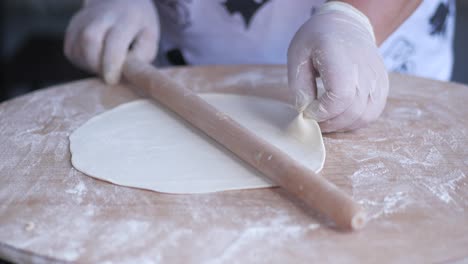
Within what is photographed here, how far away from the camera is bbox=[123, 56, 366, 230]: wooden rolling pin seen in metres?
0.85

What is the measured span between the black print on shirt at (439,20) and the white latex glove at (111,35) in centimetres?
88

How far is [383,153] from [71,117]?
776 millimetres

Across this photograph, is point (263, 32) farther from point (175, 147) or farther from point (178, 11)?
point (175, 147)

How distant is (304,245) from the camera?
82cm

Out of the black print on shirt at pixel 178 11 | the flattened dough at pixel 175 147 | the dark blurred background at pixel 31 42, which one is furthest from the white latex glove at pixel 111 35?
the dark blurred background at pixel 31 42

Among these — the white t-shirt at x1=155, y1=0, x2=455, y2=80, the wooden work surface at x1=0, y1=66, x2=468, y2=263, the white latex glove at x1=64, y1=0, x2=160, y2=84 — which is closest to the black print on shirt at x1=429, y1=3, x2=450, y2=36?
the white t-shirt at x1=155, y1=0, x2=455, y2=80

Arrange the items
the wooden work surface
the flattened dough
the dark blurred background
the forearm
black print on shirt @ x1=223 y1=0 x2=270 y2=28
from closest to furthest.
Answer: the wooden work surface, the flattened dough, the forearm, black print on shirt @ x1=223 y1=0 x2=270 y2=28, the dark blurred background

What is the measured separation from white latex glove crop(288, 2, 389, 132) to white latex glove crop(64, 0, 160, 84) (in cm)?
62

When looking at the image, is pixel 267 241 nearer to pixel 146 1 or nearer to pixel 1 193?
pixel 1 193

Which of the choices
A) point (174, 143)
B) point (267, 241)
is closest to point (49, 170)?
point (174, 143)

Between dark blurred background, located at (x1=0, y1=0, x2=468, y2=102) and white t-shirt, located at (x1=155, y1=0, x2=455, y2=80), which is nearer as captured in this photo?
white t-shirt, located at (x1=155, y1=0, x2=455, y2=80)

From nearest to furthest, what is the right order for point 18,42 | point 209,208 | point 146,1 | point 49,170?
point 209,208, point 49,170, point 146,1, point 18,42

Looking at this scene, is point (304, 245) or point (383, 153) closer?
point (304, 245)

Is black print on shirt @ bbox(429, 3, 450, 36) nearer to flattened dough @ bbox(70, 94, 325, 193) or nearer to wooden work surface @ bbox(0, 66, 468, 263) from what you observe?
wooden work surface @ bbox(0, 66, 468, 263)
